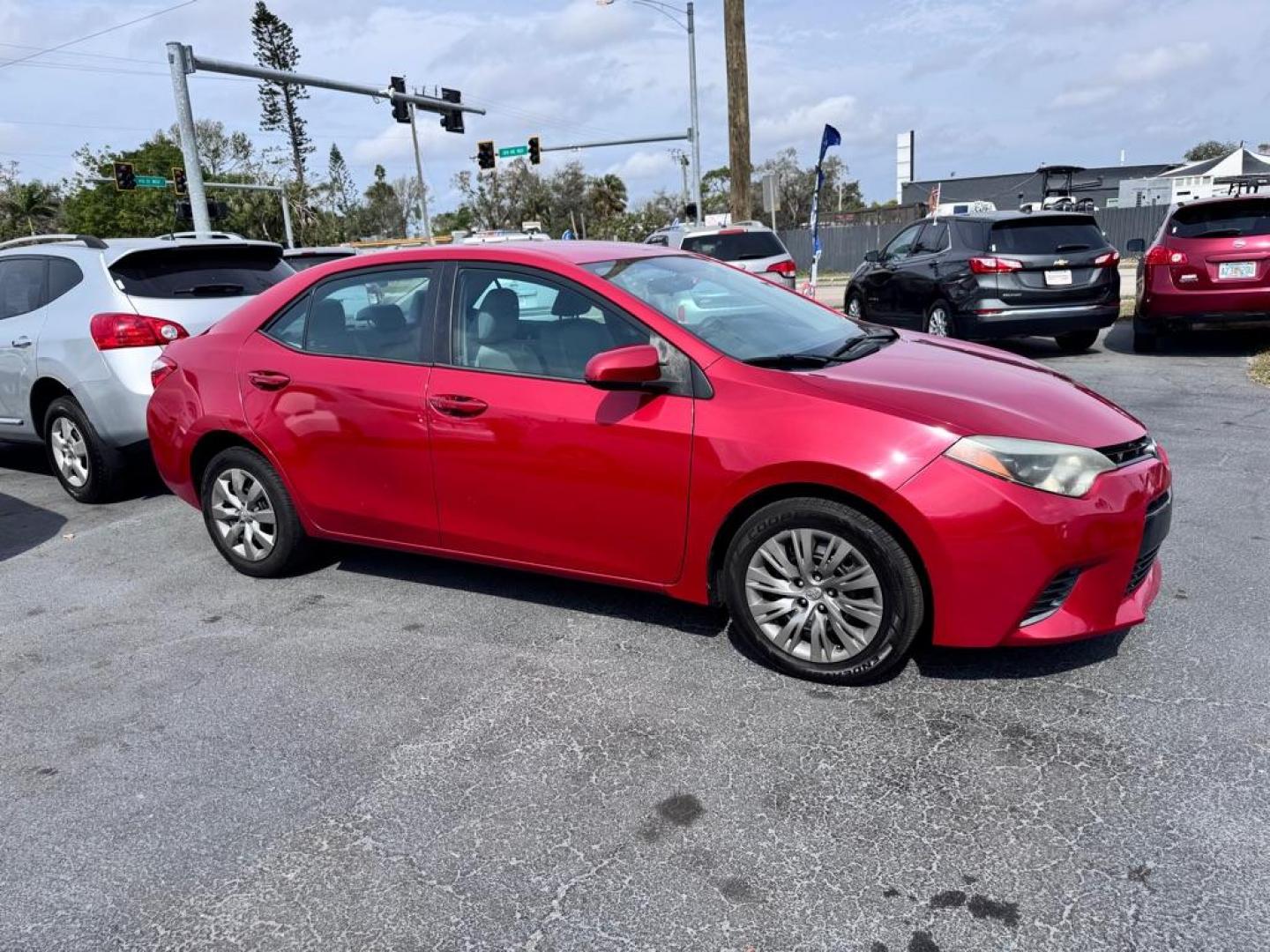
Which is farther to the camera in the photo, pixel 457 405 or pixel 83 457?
pixel 83 457

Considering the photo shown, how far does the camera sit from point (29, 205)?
67.0 metres

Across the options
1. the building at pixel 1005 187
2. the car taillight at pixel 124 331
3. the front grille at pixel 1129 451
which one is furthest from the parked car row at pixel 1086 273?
the building at pixel 1005 187

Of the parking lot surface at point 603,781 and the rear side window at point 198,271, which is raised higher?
the rear side window at point 198,271

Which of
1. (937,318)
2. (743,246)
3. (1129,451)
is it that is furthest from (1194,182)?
(1129,451)

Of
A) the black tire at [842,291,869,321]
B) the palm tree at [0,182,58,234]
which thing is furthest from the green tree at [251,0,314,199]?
the black tire at [842,291,869,321]

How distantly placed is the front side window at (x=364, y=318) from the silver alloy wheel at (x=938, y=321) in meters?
7.58

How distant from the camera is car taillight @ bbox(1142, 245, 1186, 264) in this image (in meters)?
9.94

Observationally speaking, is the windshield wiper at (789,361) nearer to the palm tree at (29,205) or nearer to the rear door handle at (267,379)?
the rear door handle at (267,379)

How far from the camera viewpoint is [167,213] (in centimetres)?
6169

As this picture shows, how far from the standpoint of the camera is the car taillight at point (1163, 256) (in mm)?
9938

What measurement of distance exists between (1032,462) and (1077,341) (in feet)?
29.4

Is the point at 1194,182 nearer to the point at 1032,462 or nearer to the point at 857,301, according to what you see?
the point at 857,301

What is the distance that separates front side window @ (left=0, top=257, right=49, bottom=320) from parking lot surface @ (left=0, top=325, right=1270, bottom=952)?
3.13 m

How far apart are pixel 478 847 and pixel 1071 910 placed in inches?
60.7
